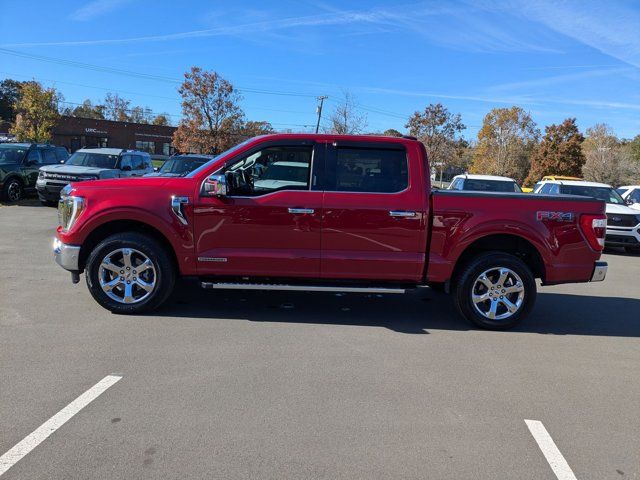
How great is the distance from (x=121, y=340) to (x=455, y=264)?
3.67m

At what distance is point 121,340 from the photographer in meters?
4.95

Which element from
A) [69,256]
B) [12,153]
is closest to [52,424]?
[69,256]

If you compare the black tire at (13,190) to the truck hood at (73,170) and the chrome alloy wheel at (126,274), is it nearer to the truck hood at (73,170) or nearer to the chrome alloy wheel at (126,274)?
the truck hood at (73,170)

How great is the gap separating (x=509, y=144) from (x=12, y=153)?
46.9 meters

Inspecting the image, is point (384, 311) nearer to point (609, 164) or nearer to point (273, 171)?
point (273, 171)

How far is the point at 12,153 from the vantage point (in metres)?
16.8

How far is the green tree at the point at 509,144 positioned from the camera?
170 ft

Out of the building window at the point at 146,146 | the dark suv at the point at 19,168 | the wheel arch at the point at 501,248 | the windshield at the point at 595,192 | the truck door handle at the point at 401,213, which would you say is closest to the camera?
the truck door handle at the point at 401,213

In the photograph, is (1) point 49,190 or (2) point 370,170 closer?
(2) point 370,170

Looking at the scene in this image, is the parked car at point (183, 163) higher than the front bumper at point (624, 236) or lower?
higher

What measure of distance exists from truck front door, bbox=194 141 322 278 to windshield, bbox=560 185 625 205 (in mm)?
10763

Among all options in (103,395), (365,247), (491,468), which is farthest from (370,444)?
(365,247)

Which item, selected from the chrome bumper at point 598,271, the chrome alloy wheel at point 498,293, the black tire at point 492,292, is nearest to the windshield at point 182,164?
the black tire at point 492,292

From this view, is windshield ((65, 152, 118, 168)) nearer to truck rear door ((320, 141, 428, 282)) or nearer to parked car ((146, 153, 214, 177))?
parked car ((146, 153, 214, 177))
